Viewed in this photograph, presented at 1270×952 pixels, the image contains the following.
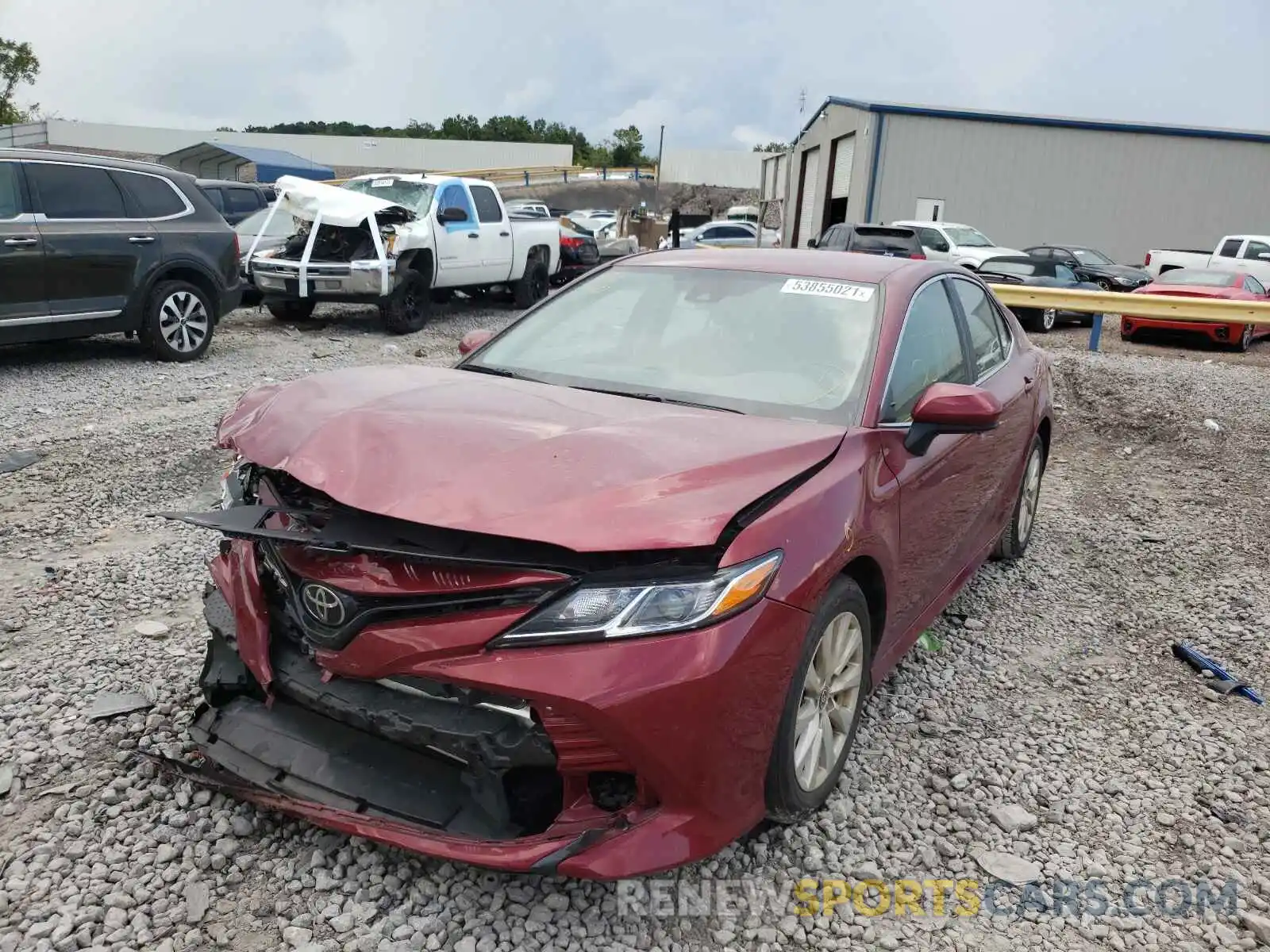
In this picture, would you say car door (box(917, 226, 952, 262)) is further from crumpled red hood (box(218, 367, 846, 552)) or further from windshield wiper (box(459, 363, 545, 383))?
crumpled red hood (box(218, 367, 846, 552))

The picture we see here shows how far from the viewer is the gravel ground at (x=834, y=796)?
7.91 ft

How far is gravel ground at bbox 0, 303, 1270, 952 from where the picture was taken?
7.91 feet

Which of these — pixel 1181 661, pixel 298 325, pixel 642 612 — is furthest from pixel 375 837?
pixel 298 325

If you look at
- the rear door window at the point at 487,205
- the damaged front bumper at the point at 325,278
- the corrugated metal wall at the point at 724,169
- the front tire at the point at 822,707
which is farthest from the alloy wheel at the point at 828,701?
the corrugated metal wall at the point at 724,169

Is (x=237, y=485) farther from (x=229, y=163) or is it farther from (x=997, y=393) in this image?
(x=229, y=163)

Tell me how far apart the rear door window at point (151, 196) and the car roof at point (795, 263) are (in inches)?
254

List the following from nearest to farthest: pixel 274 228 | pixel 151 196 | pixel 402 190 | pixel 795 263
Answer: pixel 795 263
pixel 151 196
pixel 402 190
pixel 274 228

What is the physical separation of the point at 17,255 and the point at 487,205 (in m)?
6.70

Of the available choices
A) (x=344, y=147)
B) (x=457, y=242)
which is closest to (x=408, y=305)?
(x=457, y=242)

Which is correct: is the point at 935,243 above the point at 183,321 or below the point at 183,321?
above

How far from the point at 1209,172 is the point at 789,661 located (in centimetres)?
3497

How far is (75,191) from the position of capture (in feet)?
27.0

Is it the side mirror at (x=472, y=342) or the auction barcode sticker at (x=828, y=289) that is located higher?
the auction barcode sticker at (x=828, y=289)

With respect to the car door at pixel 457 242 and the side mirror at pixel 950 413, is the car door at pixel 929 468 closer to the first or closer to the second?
the side mirror at pixel 950 413
